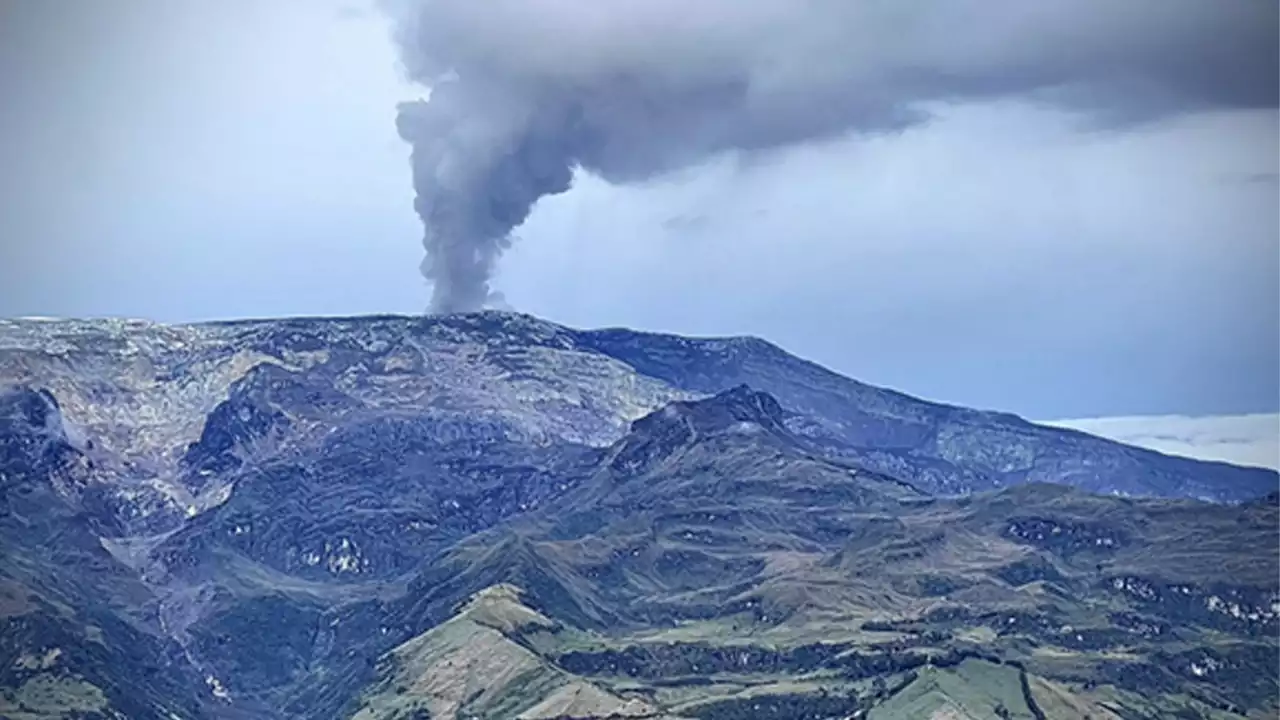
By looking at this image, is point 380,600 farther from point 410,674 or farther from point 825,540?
point 825,540

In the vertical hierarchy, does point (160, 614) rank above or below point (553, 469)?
below

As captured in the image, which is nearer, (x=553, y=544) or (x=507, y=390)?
(x=553, y=544)

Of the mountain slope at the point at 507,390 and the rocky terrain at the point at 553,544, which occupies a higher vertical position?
the mountain slope at the point at 507,390

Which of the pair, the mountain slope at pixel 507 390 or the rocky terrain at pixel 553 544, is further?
the mountain slope at pixel 507 390

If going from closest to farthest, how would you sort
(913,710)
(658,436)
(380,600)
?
(913,710) → (380,600) → (658,436)

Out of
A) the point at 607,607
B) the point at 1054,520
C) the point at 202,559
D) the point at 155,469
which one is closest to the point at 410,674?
the point at 607,607

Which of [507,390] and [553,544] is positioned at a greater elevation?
[507,390]

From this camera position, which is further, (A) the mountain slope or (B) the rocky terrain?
(A) the mountain slope

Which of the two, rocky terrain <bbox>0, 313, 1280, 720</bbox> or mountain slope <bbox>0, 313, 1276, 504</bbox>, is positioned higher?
mountain slope <bbox>0, 313, 1276, 504</bbox>
